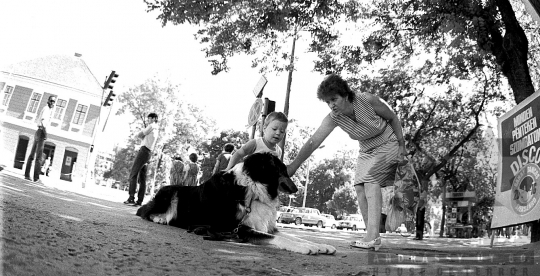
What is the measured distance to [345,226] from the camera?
44.1 m

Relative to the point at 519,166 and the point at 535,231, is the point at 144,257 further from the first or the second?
the point at 535,231

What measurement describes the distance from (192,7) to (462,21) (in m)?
5.41

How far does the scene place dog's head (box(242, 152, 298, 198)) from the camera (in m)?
4.34

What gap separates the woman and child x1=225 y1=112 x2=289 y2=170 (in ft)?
1.76

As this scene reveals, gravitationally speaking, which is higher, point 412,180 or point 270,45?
point 270,45

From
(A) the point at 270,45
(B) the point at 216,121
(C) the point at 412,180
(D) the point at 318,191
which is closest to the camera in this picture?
(C) the point at 412,180

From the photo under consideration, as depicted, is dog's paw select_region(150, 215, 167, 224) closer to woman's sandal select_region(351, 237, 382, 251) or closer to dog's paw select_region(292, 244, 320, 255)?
dog's paw select_region(292, 244, 320, 255)

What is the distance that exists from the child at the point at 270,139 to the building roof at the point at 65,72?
2.52 m

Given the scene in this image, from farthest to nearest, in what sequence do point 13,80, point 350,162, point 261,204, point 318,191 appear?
point 318,191 → point 350,162 → point 261,204 → point 13,80

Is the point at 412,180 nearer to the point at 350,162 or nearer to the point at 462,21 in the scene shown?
the point at 462,21

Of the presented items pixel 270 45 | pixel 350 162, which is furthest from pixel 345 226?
pixel 270 45

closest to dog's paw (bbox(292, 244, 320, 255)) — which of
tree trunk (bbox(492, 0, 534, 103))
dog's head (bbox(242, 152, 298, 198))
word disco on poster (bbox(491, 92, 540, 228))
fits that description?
dog's head (bbox(242, 152, 298, 198))

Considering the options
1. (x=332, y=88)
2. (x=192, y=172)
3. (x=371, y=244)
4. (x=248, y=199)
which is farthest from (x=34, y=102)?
(x=192, y=172)

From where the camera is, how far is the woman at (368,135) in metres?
4.54
